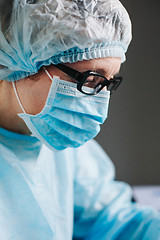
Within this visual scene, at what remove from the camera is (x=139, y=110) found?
1849 mm

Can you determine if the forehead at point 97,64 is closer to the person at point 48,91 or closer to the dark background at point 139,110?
the person at point 48,91

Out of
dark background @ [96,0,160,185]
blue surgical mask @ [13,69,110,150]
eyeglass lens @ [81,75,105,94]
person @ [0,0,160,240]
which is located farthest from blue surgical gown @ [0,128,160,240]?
dark background @ [96,0,160,185]

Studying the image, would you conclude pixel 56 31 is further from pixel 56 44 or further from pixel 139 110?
pixel 139 110

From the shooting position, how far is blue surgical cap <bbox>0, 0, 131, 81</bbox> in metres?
0.77

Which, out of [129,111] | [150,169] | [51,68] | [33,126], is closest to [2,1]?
[51,68]

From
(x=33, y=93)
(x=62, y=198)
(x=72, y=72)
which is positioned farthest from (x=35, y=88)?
(x=62, y=198)

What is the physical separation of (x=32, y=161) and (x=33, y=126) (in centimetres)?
21

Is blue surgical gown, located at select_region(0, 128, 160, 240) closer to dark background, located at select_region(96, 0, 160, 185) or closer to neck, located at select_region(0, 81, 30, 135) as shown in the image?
neck, located at select_region(0, 81, 30, 135)

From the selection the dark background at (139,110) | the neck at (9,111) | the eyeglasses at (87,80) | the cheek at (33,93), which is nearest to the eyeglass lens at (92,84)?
the eyeglasses at (87,80)

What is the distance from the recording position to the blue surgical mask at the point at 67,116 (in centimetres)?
85

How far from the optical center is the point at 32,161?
1.05 meters

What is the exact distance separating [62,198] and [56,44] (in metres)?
0.67

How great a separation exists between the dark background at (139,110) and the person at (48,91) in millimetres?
767

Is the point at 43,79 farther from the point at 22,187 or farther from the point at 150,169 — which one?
the point at 150,169
